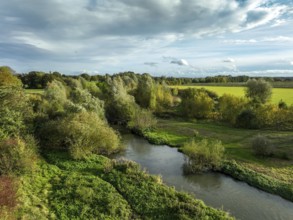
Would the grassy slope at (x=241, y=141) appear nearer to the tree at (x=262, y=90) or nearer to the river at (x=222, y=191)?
the river at (x=222, y=191)

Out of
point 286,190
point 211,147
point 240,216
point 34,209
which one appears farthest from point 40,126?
point 286,190

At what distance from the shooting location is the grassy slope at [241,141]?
3075cm

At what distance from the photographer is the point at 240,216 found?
69.5 ft

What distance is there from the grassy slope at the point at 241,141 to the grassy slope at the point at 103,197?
1344 centimetres

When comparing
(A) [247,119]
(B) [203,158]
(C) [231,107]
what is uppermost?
(C) [231,107]

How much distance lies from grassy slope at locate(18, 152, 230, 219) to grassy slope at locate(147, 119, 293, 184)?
1344 cm

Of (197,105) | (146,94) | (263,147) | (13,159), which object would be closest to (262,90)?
(197,105)

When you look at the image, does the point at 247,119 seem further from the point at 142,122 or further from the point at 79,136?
the point at 79,136

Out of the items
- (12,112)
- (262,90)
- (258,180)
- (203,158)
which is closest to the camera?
(258,180)

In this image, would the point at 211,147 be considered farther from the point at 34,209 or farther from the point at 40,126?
the point at 40,126

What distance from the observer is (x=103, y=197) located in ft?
70.6

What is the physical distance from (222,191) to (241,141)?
19.1 meters

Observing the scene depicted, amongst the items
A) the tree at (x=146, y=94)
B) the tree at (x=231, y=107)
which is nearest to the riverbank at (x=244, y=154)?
the tree at (x=231, y=107)

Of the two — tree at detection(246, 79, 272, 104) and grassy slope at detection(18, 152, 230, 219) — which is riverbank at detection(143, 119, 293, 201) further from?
tree at detection(246, 79, 272, 104)
